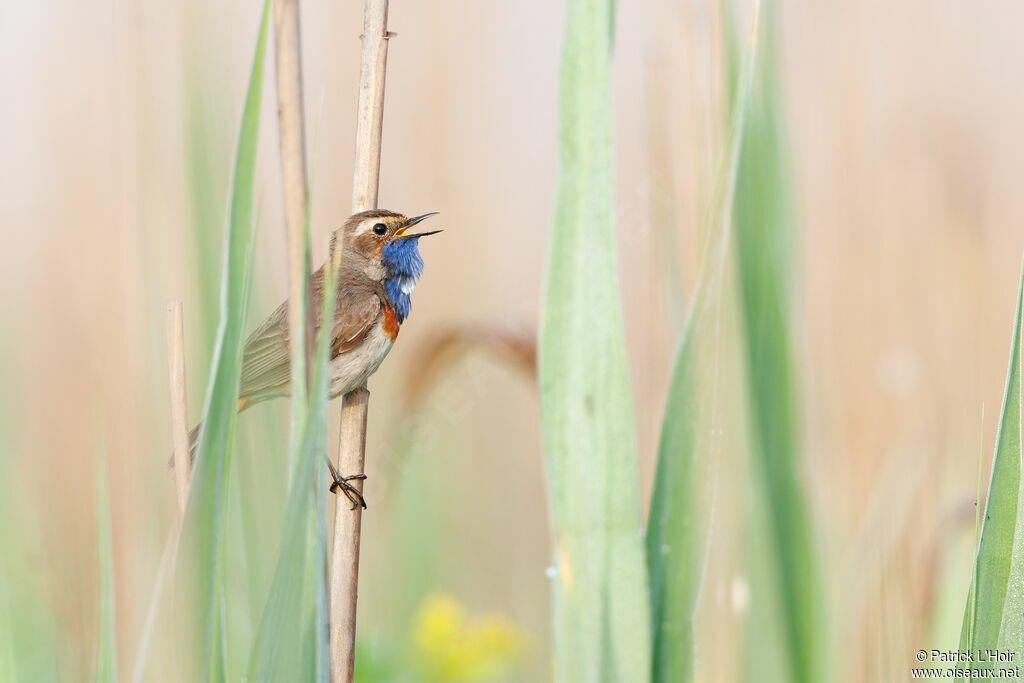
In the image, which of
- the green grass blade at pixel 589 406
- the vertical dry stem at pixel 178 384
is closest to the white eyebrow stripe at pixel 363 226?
the vertical dry stem at pixel 178 384

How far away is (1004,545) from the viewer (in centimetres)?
68

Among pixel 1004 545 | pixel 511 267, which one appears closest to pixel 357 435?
pixel 1004 545

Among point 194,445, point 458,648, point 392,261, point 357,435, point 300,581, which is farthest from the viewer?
point 392,261

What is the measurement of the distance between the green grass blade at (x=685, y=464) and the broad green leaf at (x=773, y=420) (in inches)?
1.0

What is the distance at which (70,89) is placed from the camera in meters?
2.24

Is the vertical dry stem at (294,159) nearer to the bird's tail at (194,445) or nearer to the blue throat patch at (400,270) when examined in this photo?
the bird's tail at (194,445)

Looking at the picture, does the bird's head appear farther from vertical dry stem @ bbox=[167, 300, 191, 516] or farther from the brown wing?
vertical dry stem @ bbox=[167, 300, 191, 516]

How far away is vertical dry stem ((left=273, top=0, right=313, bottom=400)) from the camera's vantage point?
0.68 metres

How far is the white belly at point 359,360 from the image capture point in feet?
4.41

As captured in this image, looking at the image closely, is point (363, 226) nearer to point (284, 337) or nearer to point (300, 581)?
point (284, 337)

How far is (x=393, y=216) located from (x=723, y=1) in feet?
→ 3.48

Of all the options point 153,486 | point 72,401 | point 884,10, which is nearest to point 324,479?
point 153,486

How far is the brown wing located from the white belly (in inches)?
0.7

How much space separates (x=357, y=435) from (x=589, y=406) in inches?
18.5
